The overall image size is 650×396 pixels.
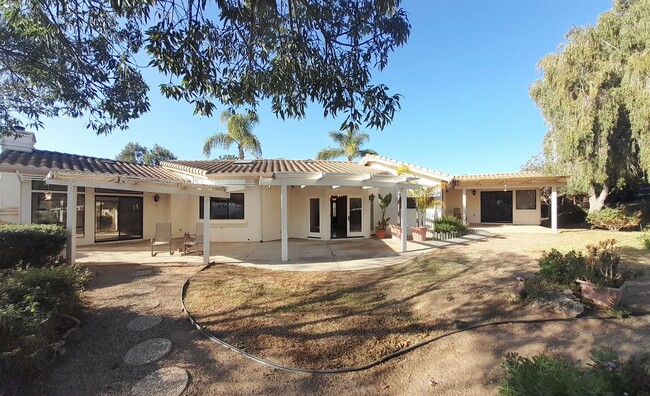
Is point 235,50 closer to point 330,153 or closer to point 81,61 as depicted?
point 81,61

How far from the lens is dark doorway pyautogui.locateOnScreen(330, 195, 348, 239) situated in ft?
47.3

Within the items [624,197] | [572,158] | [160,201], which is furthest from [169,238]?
[624,197]

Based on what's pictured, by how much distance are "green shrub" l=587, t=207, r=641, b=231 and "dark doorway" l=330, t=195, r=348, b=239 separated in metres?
14.6

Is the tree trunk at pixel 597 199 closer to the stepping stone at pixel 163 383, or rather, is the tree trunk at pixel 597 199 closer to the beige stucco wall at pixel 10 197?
the stepping stone at pixel 163 383

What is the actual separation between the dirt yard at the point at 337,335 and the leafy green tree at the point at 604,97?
36.2ft

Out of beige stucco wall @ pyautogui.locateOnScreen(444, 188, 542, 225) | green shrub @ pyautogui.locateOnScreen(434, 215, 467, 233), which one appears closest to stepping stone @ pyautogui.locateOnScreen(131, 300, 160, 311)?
green shrub @ pyautogui.locateOnScreen(434, 215, 467, 233)

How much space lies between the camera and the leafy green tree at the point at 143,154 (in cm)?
4494

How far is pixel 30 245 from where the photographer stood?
7266mm

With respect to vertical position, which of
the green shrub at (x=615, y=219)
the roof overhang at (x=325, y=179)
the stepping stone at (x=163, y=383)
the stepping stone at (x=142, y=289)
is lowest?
the stepping stone at (x=163, y=383)

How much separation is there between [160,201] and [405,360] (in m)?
14.3

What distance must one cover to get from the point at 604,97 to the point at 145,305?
69.9 feet

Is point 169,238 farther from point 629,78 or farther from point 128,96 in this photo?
point 629,78

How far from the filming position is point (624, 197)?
21406 mm

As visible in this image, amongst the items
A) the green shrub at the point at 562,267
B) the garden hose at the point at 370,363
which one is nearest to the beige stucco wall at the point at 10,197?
the garden hose at the point at 370,363
